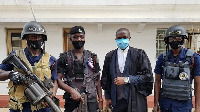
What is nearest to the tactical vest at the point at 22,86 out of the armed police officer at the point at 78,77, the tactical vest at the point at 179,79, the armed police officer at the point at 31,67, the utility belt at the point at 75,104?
the armed police officer at the point at 31,67

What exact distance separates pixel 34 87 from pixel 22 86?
0.24 metres

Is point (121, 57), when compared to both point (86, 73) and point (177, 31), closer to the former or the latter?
point (86, 73)

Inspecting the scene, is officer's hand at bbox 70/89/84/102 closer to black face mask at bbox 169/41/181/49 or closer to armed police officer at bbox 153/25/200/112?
armed police officer at bbox 153/25/200/112

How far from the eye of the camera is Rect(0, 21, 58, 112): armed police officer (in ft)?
7.18

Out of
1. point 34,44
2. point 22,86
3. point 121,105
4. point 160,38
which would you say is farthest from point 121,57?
point 160,38

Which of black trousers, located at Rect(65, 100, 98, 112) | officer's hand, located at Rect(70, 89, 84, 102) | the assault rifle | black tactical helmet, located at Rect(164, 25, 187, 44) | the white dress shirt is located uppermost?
black tactical helmet, located at Rect(164, 25, 187, 44)

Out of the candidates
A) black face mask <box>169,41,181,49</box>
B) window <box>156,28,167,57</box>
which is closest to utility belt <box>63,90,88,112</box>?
black face mask <box>169,41,181,49</box>

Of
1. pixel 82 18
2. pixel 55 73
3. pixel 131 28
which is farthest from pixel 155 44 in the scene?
pixel 55 73

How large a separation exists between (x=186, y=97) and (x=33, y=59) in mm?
2008

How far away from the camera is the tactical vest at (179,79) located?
2471mm

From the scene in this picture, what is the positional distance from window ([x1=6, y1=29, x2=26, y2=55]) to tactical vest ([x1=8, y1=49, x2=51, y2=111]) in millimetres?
3457

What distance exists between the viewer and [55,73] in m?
2.46

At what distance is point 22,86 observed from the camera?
224 centimetres

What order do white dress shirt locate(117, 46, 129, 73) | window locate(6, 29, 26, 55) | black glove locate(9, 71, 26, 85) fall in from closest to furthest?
black glove locate(9, 71, 26, 85)
white dress shirt locate(117, 46, 129, 73)
window locate(6, 29, 26, 55)
